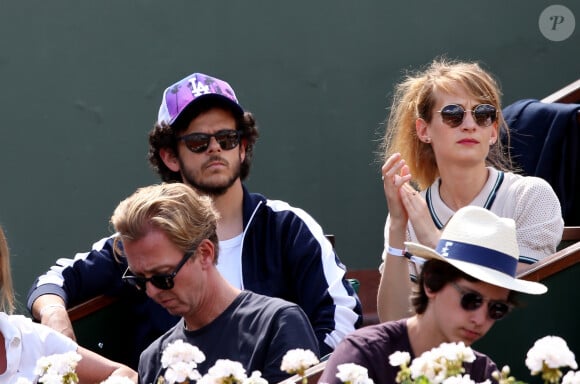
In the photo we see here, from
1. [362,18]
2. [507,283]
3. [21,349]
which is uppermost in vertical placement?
[362,18]

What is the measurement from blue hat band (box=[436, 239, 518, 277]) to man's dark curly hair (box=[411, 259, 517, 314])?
33mm

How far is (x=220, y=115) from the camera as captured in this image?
14.9 feet

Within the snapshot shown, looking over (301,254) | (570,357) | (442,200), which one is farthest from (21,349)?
(570,357)

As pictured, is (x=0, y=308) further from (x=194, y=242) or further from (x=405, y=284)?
(x=405, y=284)

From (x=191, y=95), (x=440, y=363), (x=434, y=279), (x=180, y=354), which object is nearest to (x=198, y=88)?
(x=191, y=95)

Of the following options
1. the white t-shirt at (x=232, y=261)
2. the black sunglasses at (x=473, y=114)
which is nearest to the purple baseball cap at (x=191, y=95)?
the white t-shirt at (x=232, y=261)

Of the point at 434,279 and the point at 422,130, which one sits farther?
the point at 422,130

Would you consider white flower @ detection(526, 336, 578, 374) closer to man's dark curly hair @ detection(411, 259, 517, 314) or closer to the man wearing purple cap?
man's dark curly hair @ detection(411, 259, 517, 314)

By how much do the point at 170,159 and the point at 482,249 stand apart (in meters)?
1.90

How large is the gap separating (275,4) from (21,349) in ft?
11.1

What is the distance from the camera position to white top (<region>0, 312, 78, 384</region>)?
12.1ft

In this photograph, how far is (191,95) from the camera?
177 inches

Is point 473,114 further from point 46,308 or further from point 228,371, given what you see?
point 228,371

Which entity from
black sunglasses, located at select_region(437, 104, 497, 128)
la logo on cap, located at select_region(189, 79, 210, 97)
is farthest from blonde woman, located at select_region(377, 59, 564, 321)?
la logo on cap, located at select_region(189, 79, 210, 97)
